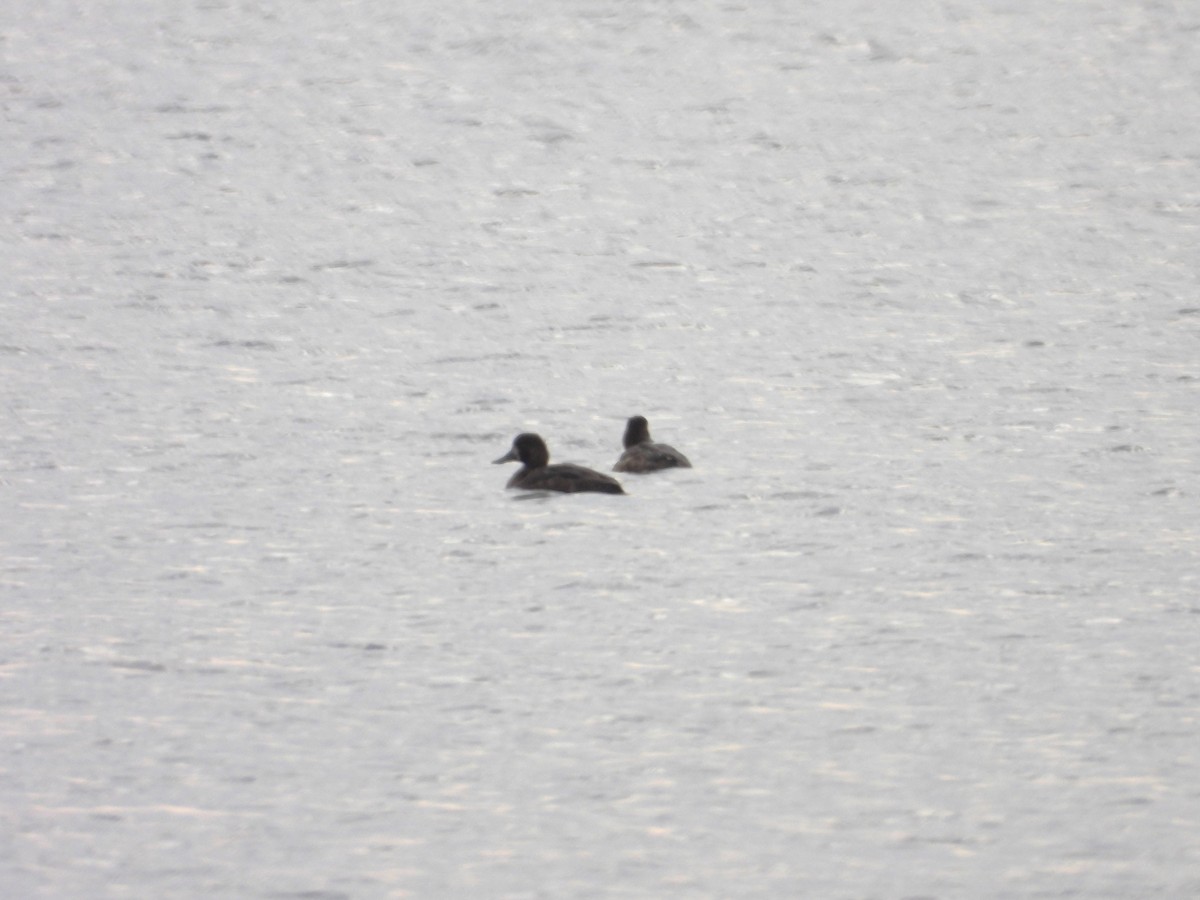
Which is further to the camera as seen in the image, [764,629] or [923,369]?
[923,369]

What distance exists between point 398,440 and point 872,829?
7119 millimetres

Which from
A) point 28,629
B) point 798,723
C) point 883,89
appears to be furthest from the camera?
point 883,89

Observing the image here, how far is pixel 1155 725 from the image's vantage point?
1045 cm

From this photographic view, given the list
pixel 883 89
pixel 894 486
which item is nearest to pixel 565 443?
pixel 894 486

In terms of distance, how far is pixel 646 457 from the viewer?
48.9ft

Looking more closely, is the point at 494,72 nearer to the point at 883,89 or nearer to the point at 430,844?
the point at 883,89

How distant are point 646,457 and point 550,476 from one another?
2.35 ft

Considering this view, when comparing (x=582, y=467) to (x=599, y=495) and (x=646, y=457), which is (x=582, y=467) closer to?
(x=599, y=495)

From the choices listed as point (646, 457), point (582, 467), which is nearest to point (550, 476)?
point (582, 467)

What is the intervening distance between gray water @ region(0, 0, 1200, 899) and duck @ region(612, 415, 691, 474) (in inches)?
4.3

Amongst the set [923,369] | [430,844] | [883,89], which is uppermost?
[883,89]

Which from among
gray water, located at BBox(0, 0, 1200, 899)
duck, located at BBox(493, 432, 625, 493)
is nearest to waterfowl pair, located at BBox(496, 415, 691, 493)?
duck, located at BBox(493, 432, 625, 493)

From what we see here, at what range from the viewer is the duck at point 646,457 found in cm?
1488

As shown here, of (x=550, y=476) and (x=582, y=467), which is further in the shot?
(x=582, y=467)
